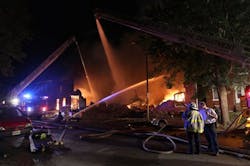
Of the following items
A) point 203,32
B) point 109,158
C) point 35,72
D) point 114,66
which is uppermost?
point 114,66

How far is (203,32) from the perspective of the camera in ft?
43.0

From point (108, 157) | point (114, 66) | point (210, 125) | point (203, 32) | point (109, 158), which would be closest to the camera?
point (109, 158)

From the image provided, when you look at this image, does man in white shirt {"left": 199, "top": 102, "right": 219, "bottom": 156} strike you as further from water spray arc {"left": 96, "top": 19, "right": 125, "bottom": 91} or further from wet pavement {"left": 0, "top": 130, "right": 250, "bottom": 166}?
water spray arc {"left": 96, "top": 19, "right": 125, "bottom": 91}

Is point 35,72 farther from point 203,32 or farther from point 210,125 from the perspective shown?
point 210,125

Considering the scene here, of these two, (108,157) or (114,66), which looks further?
(114,66)

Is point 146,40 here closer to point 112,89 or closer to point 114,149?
point 114,149

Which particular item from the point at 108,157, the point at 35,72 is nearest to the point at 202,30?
the point at 108,157

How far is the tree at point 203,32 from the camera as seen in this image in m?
12.6

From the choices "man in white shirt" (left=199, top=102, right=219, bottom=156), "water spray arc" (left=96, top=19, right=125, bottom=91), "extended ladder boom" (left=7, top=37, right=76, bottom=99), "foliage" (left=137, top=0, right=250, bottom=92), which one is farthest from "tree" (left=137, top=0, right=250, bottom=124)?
"water spray arc" (left=96, top=19, right=125, bottom=91)

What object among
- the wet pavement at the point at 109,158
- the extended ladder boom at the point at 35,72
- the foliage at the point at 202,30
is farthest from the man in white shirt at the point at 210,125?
the extended ladder boom at the point at 35,72

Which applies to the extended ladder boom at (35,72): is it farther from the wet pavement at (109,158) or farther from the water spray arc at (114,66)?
the water spray arc at (114,66)

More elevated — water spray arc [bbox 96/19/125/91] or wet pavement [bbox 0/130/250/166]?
water spray arc [bbox 96/19/125/91]

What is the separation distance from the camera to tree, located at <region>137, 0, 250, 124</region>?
41.4 ft

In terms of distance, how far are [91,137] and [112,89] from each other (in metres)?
27.9
